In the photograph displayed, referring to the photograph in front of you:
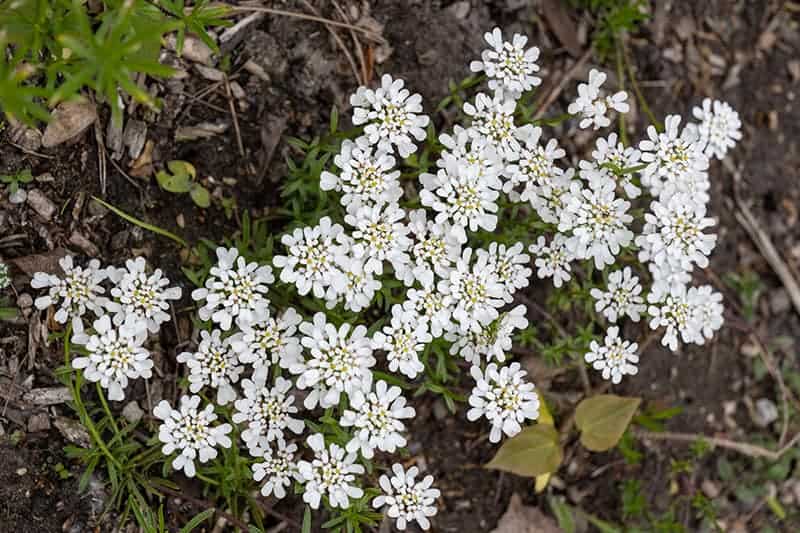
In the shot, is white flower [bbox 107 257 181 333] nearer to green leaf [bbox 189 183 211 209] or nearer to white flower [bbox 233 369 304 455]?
white flower [bbox 233 369 304 455]

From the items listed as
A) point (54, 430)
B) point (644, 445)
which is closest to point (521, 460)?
point (644, 445)

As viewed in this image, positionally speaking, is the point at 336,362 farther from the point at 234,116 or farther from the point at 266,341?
the point at 234,116

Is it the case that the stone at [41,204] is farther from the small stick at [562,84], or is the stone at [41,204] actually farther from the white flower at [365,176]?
the small stick at [562,84]

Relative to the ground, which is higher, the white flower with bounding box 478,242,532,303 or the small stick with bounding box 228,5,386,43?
the small stick with bounding box 228,5,386,43

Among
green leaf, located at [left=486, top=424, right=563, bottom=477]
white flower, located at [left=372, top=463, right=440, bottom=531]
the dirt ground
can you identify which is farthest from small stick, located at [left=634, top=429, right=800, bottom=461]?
white flower, located at [left=372, top=463, right=440, bottom=531]

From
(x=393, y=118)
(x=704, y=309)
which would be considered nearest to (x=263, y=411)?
(x=393, y=118)

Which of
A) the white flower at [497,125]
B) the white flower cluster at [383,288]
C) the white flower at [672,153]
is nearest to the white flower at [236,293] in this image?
the white flower cluster at [383,288]
